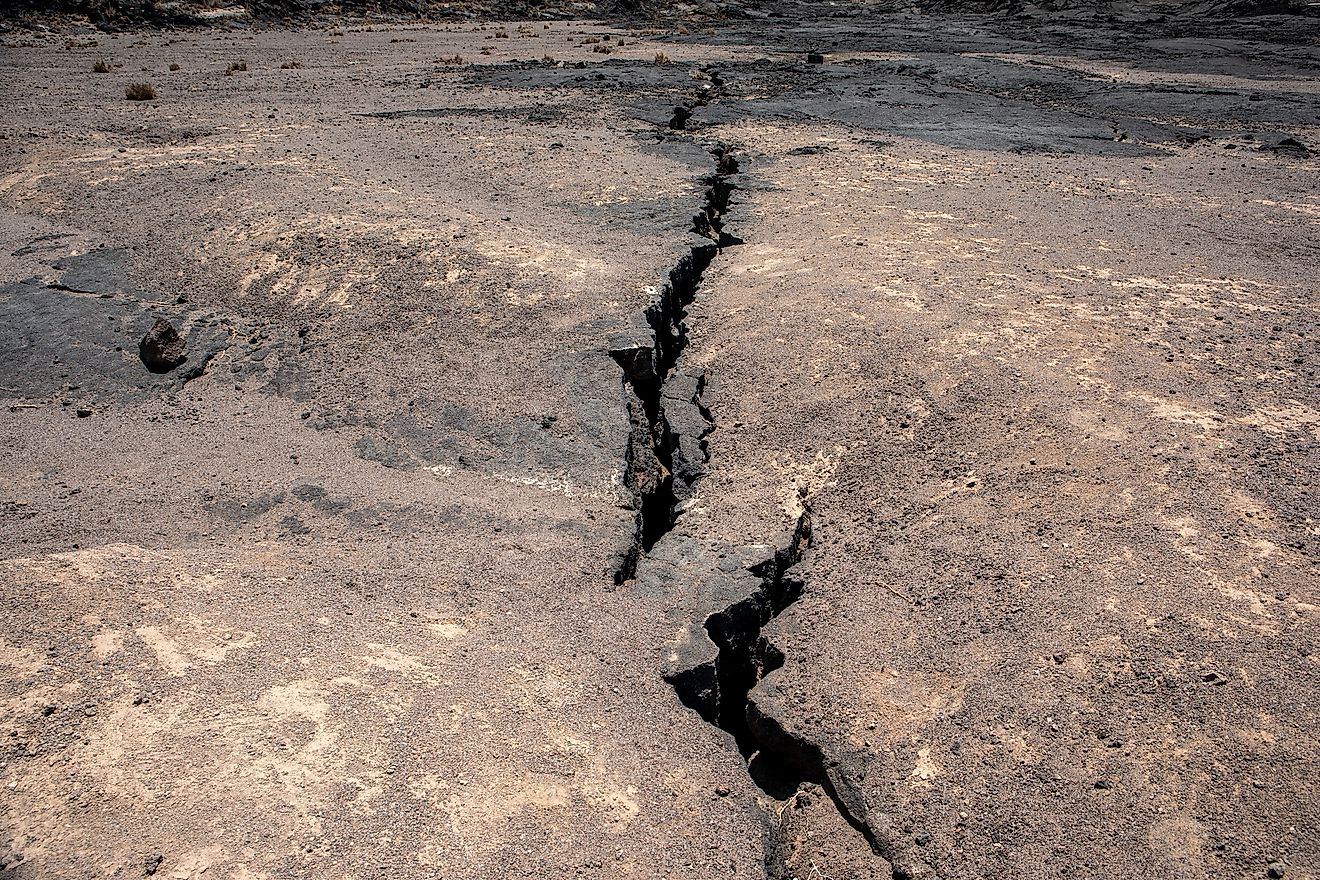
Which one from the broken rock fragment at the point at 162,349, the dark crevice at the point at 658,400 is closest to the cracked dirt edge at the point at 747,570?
the dark crevice at the point at 658,400

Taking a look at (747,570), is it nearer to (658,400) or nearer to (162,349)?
(658,400)

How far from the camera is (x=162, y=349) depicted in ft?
→ 18.0

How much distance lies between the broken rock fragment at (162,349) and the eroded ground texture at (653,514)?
0.14ft

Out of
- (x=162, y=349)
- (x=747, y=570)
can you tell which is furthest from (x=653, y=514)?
(x=162, y=349)

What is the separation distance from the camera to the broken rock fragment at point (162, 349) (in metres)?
5.46

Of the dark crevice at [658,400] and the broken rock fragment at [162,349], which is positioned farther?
the broken rock fragment at [162,349]

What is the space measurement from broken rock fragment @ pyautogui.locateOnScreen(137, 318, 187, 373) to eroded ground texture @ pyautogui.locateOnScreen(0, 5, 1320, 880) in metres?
0.04

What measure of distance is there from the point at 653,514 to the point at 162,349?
3.27m

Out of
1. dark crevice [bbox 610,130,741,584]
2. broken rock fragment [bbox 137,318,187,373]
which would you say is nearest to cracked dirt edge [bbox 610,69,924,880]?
dark crevice [bbox 610,130,741,584]

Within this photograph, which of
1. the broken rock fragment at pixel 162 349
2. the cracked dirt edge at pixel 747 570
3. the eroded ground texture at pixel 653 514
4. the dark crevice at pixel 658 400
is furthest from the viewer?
the broken rock fragment at pixel 162 349

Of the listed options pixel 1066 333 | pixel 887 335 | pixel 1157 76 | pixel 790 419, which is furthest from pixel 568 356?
pixel 1157 76

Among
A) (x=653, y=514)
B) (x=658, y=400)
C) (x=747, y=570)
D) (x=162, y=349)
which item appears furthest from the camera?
(x=162, y=349)

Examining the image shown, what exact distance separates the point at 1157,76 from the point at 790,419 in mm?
13587

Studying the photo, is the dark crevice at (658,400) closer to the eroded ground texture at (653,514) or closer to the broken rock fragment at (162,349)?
the eroded ground texture at (653,514)
